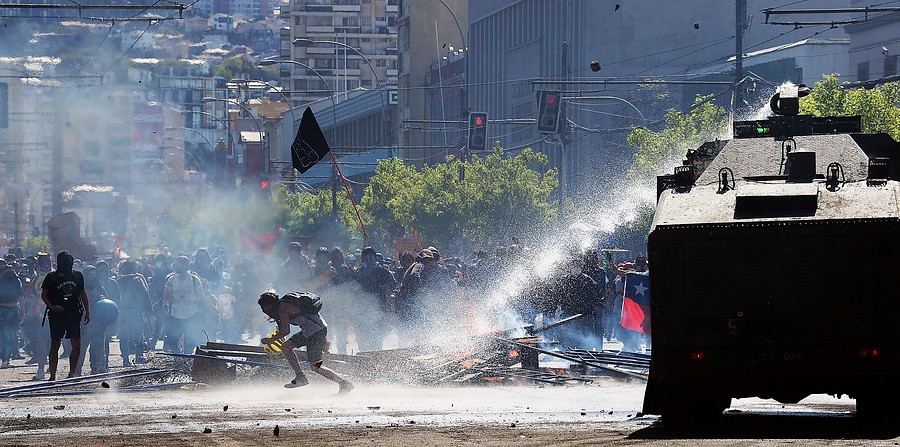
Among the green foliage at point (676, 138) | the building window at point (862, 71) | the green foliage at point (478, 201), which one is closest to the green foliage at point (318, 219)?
the green foliage at point (478, 201)

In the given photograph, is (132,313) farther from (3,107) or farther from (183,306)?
(3,107)

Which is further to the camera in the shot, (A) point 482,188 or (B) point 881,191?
(A) point 482,188

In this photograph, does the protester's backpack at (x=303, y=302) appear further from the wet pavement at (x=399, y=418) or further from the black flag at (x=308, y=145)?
the black flag at (x=308, y=145)

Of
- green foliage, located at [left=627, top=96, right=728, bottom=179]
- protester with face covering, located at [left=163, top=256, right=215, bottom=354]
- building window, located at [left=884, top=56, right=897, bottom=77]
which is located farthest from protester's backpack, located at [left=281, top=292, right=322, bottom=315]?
building window, located at [left=884, top=56, right=897, bottom=77]

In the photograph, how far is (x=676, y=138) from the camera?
4706 centimetres

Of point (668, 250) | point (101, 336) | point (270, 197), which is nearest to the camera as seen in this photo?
point (668, 250)

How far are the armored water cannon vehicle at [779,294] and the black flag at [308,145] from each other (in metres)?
20.9

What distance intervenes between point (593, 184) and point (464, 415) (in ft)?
186

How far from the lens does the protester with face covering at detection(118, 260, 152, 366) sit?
25.7m

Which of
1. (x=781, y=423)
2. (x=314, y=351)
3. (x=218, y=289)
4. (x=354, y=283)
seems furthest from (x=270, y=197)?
(x=781, y=423)

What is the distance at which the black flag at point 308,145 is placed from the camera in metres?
33.8

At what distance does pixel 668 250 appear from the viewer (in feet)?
42.3

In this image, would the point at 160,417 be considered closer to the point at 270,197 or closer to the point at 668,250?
the point at 668,250

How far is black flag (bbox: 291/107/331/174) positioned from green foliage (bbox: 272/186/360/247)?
104 feet
